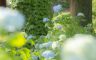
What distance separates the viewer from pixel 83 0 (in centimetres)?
898

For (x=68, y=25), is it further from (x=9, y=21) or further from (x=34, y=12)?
(x=9, y=21)

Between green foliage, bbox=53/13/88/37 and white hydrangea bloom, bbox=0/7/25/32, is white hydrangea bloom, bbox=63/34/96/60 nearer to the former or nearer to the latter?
white hydrangea bloom, bbox=0/7/25/32

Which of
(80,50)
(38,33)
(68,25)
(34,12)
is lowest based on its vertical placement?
(38,33)

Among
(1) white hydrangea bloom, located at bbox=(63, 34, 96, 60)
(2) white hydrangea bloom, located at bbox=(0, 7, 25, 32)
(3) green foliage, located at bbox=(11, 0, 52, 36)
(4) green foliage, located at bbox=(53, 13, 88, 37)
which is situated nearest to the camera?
(1) white hydrangea bloom, located at bbox=(63, 34, 96, 60)

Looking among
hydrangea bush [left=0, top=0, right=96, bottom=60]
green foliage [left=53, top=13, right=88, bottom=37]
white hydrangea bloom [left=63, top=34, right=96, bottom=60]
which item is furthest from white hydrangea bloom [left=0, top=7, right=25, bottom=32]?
green foliage [left=53, top=13, right=88, bottom=37]

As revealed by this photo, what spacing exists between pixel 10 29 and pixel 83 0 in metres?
8.20

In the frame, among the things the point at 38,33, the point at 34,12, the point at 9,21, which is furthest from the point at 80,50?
the point at 34,12

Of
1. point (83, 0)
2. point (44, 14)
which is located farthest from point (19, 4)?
point (83, 0)

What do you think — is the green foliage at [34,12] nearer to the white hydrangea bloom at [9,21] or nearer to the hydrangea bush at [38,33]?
the hydrangea bush at [38,33]

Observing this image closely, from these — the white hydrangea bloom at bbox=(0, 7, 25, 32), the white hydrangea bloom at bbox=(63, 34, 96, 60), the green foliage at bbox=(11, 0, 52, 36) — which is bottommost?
the green foliage at bbox=(11, 0, 52, 36)

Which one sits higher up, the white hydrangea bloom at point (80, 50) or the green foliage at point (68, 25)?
the white hydrangea bloom at point (80, 50)

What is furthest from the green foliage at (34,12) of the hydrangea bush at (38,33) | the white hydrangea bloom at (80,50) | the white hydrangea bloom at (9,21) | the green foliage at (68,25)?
the white hydrangea bloom at (80,50)

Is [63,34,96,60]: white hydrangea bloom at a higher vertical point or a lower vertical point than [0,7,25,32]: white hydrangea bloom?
lower

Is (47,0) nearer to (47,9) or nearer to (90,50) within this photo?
(47,9)
